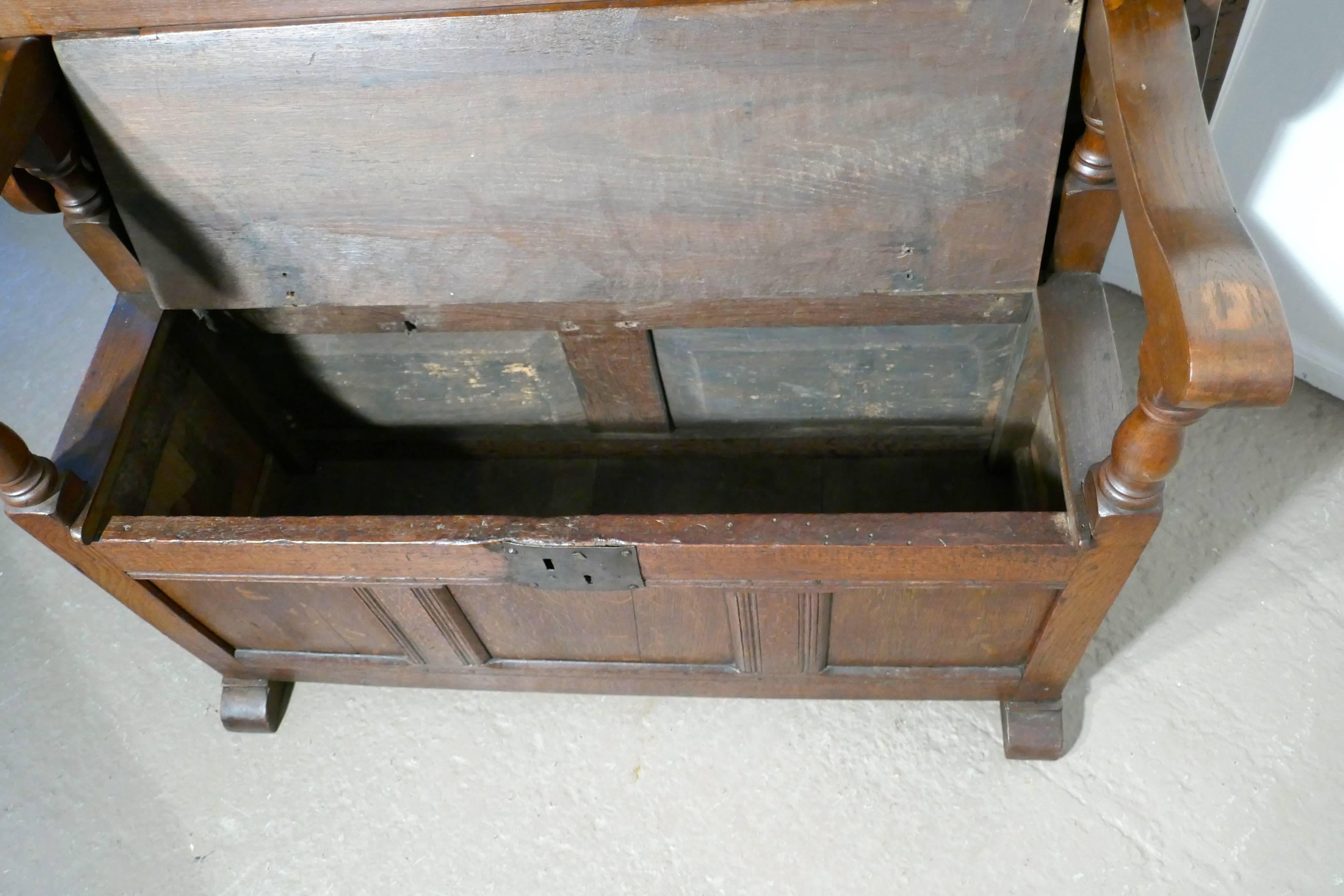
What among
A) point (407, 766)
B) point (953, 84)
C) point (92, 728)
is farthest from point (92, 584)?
point (953, 84)

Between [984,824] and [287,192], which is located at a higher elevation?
[287,192]

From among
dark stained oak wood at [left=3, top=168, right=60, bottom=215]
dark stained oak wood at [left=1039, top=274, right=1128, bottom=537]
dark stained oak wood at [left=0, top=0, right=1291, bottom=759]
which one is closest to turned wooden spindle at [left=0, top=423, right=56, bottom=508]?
dark stained oak wood at [left=0, top=0, right=1291, bottom=759]

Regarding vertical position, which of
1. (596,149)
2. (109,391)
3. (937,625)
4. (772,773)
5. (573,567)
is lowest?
(772,773)

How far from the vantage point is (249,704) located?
174 centimetres

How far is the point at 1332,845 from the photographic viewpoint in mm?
1513

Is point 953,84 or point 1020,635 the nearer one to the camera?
point 953,84

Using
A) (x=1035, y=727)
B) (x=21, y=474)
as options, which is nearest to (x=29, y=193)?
(x=21, y=474)

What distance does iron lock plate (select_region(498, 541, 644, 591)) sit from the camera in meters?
1.24

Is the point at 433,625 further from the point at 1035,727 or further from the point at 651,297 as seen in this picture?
the point at 1035,727

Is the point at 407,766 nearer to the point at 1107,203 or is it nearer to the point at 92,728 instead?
the point at 92,728

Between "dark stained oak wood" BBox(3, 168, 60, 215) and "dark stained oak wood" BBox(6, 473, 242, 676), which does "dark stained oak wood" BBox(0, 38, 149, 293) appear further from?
"dark stained oak wood" BBox(6, 473, 242, 676)

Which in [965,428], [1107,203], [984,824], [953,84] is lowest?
[984,824]

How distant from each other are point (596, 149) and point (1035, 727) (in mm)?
1099

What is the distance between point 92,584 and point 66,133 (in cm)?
104
